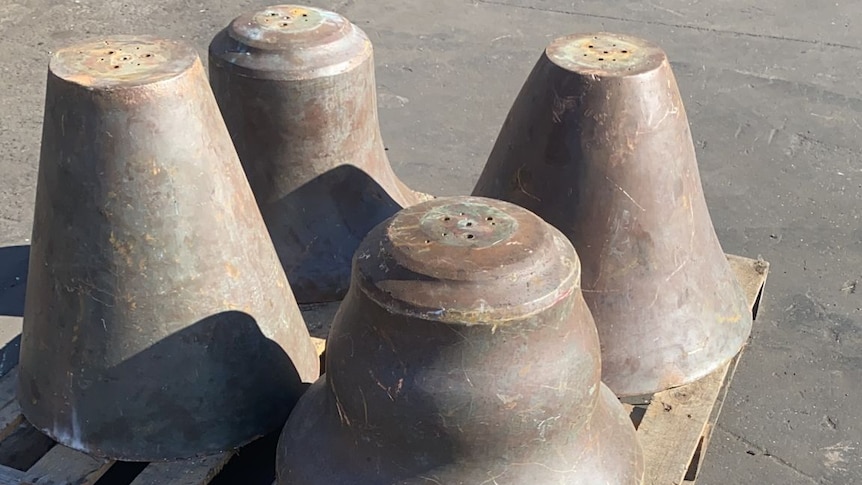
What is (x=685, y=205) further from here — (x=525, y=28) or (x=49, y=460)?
(x=525, y=28)

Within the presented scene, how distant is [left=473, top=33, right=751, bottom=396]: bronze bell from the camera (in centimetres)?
241

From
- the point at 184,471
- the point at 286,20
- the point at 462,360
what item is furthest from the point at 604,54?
the point at 184,471

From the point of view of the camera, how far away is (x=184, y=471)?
7.26 ft

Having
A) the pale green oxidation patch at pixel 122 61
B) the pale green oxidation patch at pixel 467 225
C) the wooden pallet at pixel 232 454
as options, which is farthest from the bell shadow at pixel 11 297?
the pale green oxidation patch at pixel 467 225

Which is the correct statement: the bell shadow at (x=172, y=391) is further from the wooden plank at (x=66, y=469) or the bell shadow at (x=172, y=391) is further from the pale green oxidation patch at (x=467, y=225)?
the pale green oxidation patch at (x=467, y=225)

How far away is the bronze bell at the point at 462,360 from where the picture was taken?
5.97 feet

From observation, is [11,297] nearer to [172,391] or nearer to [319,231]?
[319,231]

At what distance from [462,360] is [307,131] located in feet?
3.88

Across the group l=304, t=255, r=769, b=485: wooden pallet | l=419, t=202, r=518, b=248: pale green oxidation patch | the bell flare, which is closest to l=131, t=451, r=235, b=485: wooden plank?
the bell flare

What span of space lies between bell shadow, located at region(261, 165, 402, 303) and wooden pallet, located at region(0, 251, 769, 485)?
0.54ft

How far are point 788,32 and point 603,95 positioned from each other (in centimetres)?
411

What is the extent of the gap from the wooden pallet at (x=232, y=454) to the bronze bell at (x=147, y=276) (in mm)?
43

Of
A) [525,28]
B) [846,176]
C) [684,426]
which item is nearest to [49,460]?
[684,426]

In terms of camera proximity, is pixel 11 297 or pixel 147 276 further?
pixel 11 297
